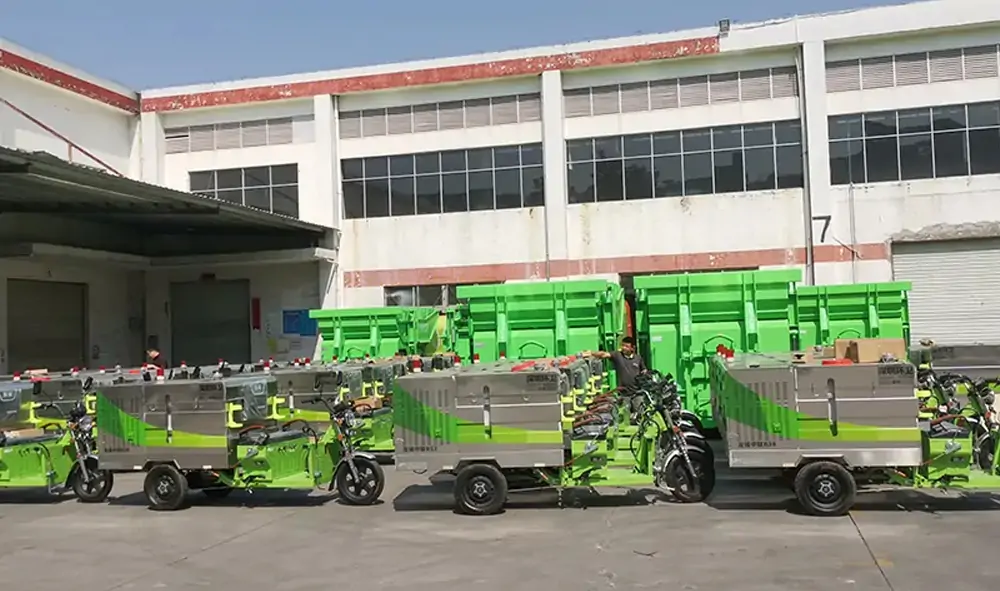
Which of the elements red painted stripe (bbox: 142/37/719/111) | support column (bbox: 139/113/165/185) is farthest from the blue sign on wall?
red painted stripe (bbox: 142/37/719/111)

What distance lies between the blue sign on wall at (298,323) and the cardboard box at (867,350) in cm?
1741

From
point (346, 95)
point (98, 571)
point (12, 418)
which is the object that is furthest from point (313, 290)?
point (98, 571)

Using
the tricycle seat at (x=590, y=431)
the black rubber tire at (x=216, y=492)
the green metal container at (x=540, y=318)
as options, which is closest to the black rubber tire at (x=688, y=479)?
the tricycle seat at (x=590, y=431)

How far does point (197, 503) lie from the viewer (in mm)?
10047

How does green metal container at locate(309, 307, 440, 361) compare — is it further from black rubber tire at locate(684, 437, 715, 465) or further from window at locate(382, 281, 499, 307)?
black rubber tire at locate(684, 437, 715, 465)

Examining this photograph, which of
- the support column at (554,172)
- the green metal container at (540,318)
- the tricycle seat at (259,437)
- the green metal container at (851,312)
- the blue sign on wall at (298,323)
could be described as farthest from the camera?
the blue sign on wall at (298,323)

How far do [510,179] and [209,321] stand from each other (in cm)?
964

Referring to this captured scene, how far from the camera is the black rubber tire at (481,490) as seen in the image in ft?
28.9

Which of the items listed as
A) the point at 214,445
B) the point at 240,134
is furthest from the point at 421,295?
the point at 214,445

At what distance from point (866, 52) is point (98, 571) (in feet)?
65.3

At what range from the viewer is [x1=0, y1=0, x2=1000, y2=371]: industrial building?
20.4 meters

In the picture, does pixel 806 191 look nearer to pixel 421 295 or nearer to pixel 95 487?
pixel 421 295

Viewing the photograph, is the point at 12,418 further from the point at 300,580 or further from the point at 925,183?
the point at 925,183

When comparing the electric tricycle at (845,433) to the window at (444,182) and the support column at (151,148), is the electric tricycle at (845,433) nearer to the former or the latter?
the window at (444,182)
